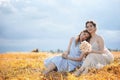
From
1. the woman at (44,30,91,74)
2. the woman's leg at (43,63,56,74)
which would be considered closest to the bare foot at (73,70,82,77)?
the woman at (44,30,91,74)

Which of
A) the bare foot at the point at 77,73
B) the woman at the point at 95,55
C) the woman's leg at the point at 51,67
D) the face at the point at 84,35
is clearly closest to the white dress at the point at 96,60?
the woman at the point at 95,55

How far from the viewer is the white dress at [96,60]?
34.5 ft

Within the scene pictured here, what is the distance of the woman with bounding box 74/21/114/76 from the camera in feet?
34.3

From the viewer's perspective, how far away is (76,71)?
33.8 feet

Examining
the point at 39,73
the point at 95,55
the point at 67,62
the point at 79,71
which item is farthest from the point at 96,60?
the point at 39,73

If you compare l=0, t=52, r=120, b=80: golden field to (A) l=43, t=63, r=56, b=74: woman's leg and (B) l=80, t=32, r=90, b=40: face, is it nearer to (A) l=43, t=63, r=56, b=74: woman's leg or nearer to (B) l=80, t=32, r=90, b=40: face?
(A) l=43, t=63, r=56, b=74: woman's leg

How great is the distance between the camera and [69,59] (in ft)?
36.7

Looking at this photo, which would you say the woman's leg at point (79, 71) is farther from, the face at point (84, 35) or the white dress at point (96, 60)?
the face at point (84, 35)

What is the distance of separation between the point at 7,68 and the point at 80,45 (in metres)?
3.28

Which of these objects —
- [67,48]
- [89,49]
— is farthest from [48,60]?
[89,49]

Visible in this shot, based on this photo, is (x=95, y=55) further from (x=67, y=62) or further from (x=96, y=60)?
(x=67, y=62)

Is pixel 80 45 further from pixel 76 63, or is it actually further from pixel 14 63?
pixel 14 63

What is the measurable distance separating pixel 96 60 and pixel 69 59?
0.89 metres

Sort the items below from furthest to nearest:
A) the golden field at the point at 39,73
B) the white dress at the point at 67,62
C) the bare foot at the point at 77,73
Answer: the white dress at the point at 67,62 < the bare foot at the point at 77,73 < the golden field at the point at 39,73
